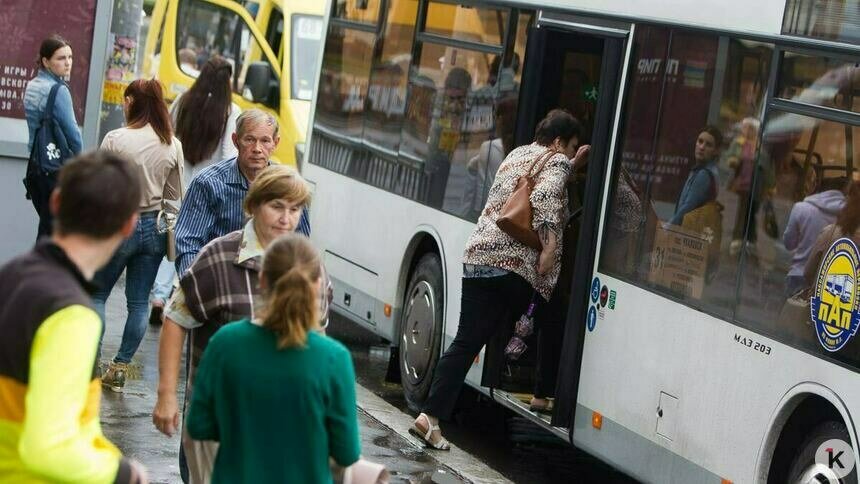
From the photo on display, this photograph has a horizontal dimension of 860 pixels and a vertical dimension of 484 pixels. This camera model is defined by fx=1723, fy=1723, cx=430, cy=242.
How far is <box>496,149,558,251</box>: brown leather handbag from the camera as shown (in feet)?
28.5

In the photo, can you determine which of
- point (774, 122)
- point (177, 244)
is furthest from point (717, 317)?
point (177, 244)

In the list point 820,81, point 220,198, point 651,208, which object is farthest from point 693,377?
point 220,198

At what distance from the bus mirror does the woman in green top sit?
11.5 metres

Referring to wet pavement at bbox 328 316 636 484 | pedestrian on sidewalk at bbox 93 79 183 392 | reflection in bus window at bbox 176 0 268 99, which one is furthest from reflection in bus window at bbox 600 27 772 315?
reflection in bus window at bbox 176 0 268 99

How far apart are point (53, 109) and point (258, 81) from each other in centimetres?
536

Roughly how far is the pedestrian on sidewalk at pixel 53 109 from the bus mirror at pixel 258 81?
5155mm

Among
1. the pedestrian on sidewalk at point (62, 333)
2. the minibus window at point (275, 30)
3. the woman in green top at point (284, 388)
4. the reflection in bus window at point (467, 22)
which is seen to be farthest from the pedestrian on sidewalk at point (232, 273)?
the minibus window at point (275, 30)

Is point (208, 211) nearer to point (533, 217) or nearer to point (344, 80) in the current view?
point (533, 217)

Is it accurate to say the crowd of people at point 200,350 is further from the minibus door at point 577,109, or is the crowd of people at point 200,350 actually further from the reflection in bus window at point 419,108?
the reflection in bus window at point 419,108

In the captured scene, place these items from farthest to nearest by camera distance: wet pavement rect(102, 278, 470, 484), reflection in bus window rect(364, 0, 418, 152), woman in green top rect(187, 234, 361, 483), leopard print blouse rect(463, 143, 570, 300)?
reflection in bus window rect(364, 0, 418, 152)
leopard print blouse rect(463, 143, 570, 300)
wet pavement rect(102, 278, 470, 484)
woman in green top rect(187, 234, 361, 483)

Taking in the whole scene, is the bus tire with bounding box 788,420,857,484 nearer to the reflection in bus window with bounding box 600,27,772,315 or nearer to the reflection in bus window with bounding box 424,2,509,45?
the reflection in bus window with bounding box 600,27,772,315

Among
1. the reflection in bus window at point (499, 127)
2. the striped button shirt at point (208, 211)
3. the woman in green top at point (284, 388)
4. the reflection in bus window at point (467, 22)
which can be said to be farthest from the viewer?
the reflection in bus window at point (467, 22)

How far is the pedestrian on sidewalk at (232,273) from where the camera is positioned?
5328mm

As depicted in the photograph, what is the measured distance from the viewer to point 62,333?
3299mm
